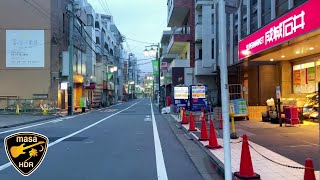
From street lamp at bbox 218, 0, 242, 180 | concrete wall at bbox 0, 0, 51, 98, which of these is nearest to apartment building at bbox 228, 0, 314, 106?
street lamp at bbox 218, 0, 242, 180

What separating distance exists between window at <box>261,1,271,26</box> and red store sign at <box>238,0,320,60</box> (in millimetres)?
1087

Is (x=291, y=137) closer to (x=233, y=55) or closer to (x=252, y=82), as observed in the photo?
(x=233, y=55)

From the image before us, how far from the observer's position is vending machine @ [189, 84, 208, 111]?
2869cm

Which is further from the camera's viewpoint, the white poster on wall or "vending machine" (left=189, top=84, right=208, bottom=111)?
the white poster on wall

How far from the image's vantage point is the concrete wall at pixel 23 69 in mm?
42344

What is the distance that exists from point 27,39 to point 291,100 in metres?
29.9

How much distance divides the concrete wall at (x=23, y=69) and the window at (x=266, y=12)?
93.9 feet

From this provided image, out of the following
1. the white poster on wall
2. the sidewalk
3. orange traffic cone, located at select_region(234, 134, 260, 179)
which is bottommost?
the sidewalk

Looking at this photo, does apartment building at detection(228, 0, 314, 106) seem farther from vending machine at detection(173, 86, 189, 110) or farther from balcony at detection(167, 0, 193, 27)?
balcony at detection(167, 0, 193, 27)

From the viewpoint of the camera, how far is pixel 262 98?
25031mm

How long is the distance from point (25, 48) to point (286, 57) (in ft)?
98.1

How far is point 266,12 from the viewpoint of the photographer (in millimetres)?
18000

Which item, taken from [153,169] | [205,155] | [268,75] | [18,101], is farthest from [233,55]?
[18,101]

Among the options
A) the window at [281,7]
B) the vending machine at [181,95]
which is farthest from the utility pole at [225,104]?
the vending machine at [181,95]
